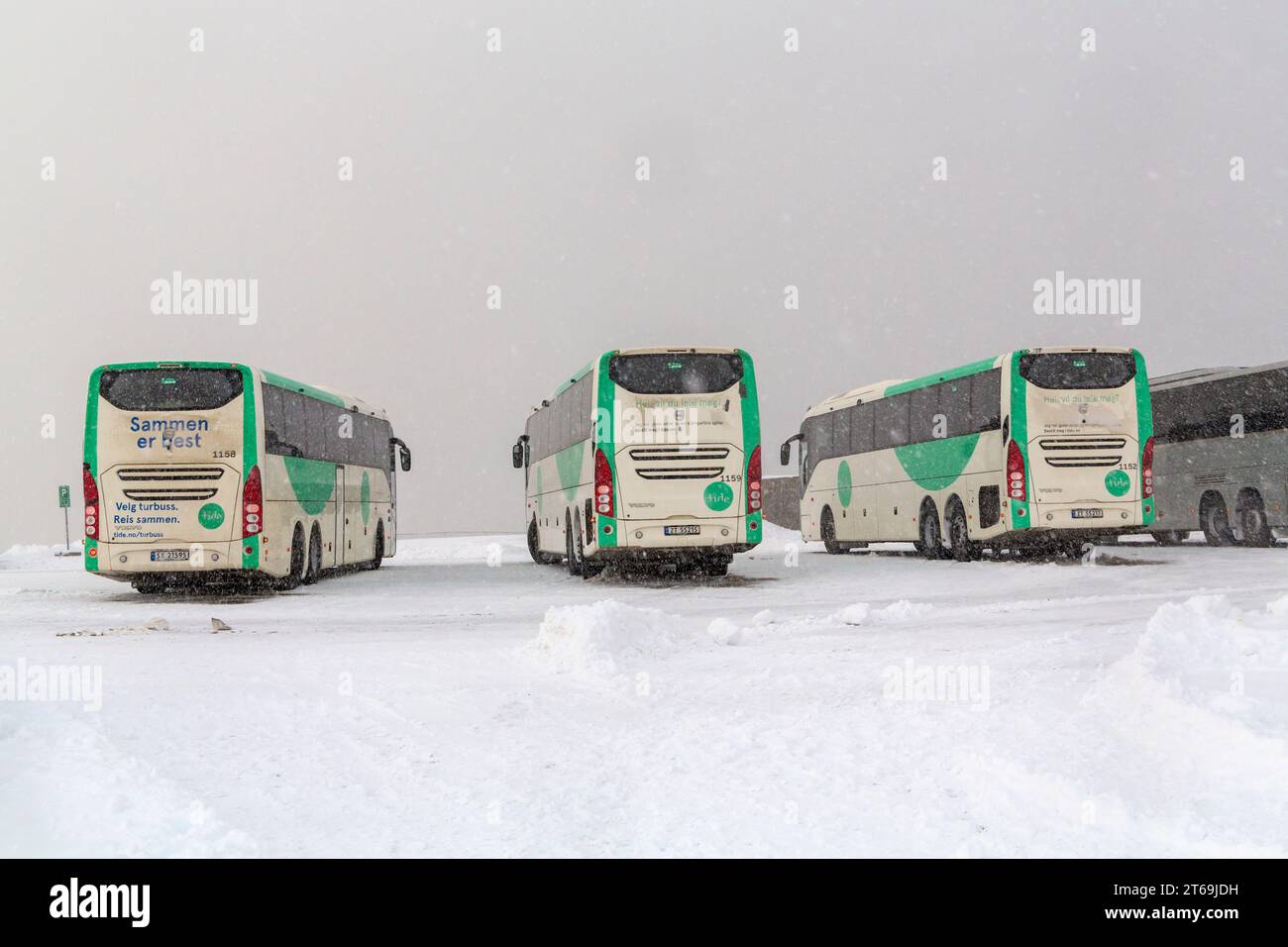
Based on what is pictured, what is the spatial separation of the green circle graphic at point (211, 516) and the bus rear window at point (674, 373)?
247 inches

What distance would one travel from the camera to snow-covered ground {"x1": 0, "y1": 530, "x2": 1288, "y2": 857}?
569 centimetres

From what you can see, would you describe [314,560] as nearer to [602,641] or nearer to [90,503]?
[90,503]

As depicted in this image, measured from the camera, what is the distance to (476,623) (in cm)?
1420

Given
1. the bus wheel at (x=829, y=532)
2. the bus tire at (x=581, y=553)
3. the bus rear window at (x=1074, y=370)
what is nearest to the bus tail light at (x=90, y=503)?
the bus tire at (x=581, y=553)

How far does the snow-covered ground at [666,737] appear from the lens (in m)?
5.69

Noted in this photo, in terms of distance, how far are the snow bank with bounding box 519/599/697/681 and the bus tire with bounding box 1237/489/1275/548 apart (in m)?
19.0

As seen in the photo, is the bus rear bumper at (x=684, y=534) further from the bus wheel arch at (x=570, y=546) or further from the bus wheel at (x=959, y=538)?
the bus wheel at (x=959, y=538)

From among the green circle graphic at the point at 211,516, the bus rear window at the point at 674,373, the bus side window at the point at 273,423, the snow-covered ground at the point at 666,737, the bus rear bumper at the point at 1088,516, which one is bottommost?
the snow-covered ground at the point at 666,737

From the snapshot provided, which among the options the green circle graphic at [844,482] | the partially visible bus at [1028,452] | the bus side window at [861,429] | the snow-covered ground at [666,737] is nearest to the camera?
the snow-covered ground at [666,737]

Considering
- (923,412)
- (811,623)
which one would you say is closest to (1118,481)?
(923,412)

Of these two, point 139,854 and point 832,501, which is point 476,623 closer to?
point 139,854

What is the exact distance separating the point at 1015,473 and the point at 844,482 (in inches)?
345

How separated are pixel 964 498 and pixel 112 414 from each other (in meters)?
14.9

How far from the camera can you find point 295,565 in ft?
68.9
